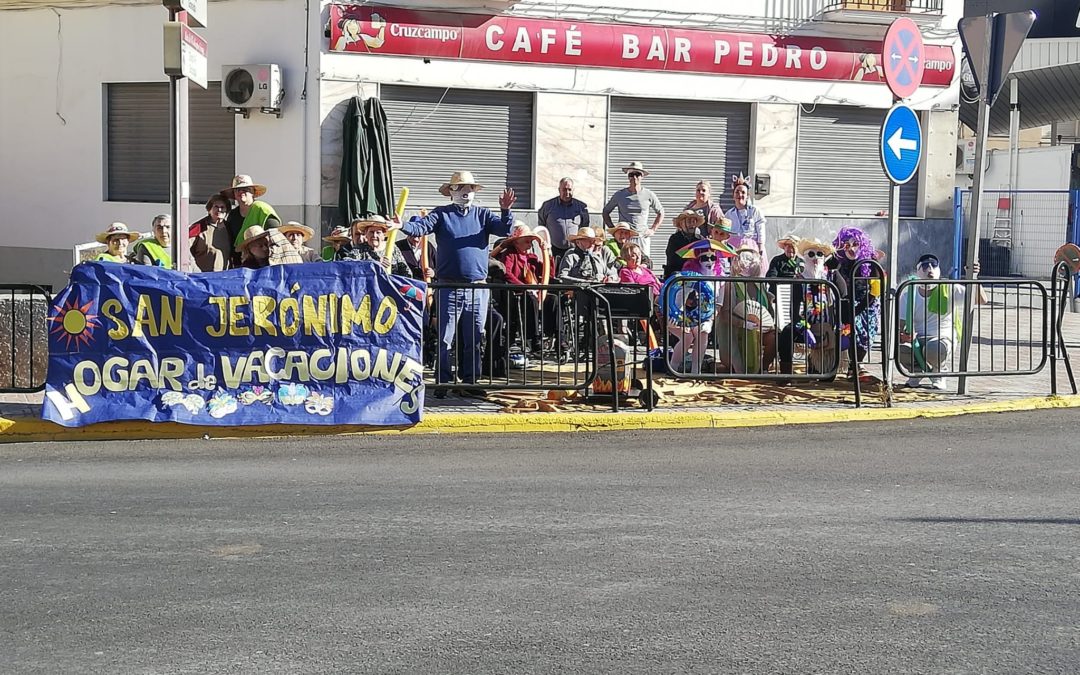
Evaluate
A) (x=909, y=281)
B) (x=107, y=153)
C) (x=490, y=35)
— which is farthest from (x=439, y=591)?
(x=107, y=153)

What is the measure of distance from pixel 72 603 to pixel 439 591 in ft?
5.05

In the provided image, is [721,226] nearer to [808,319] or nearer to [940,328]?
[808,319]

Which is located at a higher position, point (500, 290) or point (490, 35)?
point (490, 35)

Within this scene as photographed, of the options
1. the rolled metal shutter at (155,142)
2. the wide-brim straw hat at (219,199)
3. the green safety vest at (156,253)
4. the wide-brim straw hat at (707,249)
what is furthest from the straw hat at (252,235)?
the rolled metal shutter at (155,142)

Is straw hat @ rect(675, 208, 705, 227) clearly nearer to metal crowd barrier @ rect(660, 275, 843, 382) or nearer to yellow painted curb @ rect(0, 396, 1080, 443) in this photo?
metal crowd barrier @ rect(660, 275, 843, 382)

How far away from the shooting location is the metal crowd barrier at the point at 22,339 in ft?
35.3

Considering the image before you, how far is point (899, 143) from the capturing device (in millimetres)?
11742

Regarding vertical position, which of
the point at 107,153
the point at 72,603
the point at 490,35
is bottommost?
the point at 72,603

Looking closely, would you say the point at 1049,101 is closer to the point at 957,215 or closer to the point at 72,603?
the point at 957,215

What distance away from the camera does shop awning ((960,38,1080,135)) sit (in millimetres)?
27719

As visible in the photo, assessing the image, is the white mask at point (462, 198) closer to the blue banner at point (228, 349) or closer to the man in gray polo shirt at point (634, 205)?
the blue banner at point (228, 349)

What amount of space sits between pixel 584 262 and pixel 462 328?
100 inches

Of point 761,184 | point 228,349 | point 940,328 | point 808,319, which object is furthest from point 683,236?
point 761,184

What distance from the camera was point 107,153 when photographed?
741 inches
